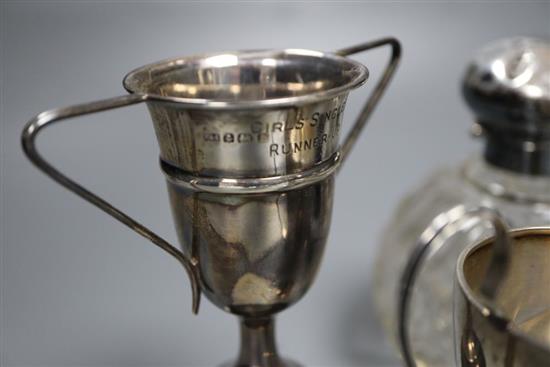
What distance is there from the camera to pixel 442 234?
76cm

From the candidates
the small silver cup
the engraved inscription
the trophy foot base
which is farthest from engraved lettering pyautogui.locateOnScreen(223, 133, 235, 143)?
the trophy foot base

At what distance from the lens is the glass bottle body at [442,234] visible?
762 mm

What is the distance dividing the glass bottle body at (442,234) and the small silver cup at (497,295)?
10.3 inches

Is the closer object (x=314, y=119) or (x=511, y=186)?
(x=314, y=119)

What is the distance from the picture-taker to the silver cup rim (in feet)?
1.22

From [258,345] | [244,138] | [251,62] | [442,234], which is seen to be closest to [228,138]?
[244,138]

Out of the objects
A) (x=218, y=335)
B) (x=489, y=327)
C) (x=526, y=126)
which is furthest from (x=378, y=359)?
(x=489, y=327)

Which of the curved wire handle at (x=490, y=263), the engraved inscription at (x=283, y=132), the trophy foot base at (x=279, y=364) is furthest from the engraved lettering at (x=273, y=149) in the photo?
the trophy foot base at (x=279, y=364)

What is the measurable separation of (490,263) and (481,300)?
0.02m

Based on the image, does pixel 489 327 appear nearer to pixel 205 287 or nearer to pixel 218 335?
pixel 205 287

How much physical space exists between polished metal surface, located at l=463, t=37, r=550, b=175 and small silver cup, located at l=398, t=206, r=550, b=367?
9.0 inches

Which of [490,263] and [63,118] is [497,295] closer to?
[490,263]

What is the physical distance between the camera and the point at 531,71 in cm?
67

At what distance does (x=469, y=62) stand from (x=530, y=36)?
0.06m
